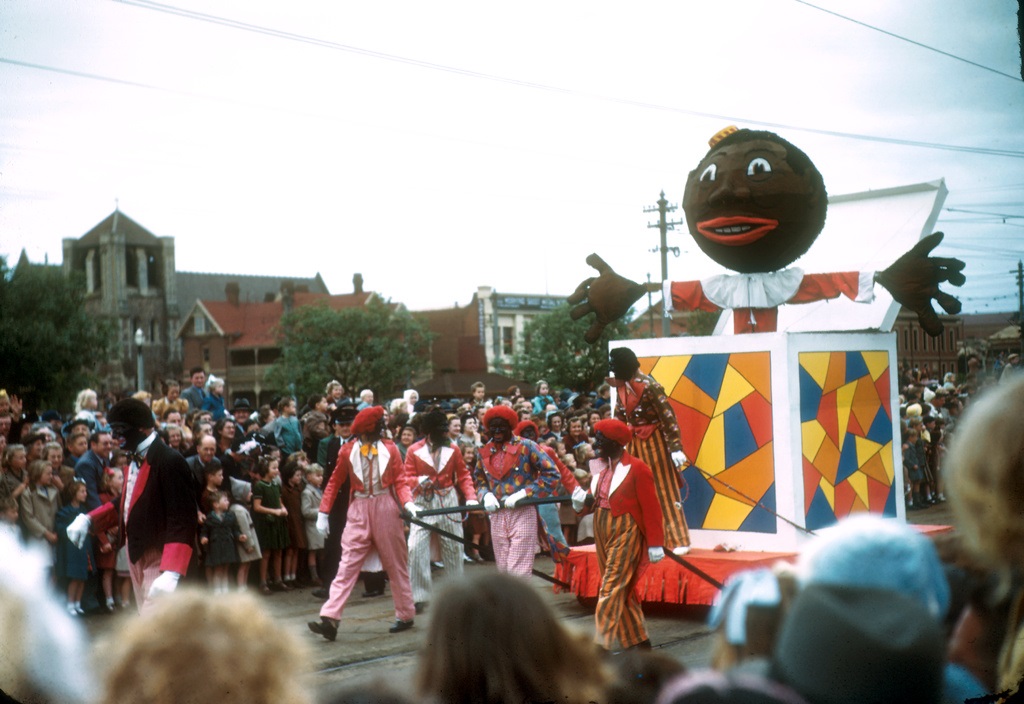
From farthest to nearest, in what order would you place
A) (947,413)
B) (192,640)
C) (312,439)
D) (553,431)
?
(947,413) → (553,431) → (312,439) → (192,640)

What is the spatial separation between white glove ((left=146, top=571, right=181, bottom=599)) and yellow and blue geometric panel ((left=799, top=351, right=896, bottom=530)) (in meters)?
4.37

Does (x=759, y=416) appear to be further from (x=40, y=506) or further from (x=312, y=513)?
(x=40, y=506)

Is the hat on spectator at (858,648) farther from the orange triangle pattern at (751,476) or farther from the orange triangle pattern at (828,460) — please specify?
the orange triangle pattern at (828,460)

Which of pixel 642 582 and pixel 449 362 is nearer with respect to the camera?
pixel 642 582

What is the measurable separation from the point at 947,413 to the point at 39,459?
38.8 feet

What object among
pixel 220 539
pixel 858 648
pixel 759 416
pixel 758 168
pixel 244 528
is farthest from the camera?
pixel 244 528

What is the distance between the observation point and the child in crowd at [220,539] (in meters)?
8.48

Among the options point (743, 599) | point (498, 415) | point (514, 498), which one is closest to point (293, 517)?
point (498, 415)

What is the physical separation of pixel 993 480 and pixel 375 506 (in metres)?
6.15

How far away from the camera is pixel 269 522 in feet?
31.1

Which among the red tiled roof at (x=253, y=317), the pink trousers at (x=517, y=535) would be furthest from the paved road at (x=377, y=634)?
the red tiled roof at (x=253, y=317)

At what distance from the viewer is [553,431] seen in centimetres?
Answer: 1234

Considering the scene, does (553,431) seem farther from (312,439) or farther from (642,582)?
(642,582)

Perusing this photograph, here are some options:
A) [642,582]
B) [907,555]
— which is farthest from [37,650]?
[642,582]
